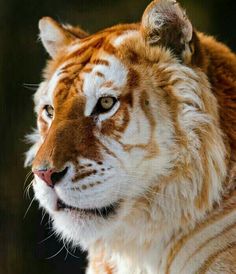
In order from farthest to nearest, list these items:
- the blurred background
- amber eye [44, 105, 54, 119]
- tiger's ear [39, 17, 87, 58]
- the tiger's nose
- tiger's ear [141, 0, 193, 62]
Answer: the blurred background
tiger's ear [39, 17, 87, 58]
amber eye [44, 105, 54, 119]
tiger's ear [141, 0, 193, 62]
the tiger's nose

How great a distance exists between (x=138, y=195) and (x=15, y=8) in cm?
291

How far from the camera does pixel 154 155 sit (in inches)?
91.8

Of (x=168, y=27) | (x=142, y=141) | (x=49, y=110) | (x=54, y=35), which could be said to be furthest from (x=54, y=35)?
(x=142, y=141)

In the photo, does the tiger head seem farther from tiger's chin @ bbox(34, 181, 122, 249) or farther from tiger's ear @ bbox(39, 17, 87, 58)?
tiger's ear @ bbox(39, 17, 87, 58)

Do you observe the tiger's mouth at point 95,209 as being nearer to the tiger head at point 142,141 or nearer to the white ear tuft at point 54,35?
the tiger head at point 142,141

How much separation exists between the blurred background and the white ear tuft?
5.62 feet

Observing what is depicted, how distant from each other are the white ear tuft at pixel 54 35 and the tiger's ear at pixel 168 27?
464 mm

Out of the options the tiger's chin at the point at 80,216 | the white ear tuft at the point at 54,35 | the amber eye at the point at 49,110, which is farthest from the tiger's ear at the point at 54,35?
the tiger's chin at the point at 80,216

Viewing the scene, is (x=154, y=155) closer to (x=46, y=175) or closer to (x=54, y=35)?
(x=46, y=175)

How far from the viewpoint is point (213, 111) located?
2350 mm

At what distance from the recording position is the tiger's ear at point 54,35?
9.33 ft

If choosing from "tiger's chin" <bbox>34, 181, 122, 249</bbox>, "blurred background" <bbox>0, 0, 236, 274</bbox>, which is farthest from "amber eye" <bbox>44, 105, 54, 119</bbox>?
"blurred background" <bbox>0, 0, 236, 274</bbox>

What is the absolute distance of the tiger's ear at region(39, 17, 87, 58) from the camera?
2844 millimetres

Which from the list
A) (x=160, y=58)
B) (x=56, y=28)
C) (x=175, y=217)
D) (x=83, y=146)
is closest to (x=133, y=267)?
(x=175, y=217)
